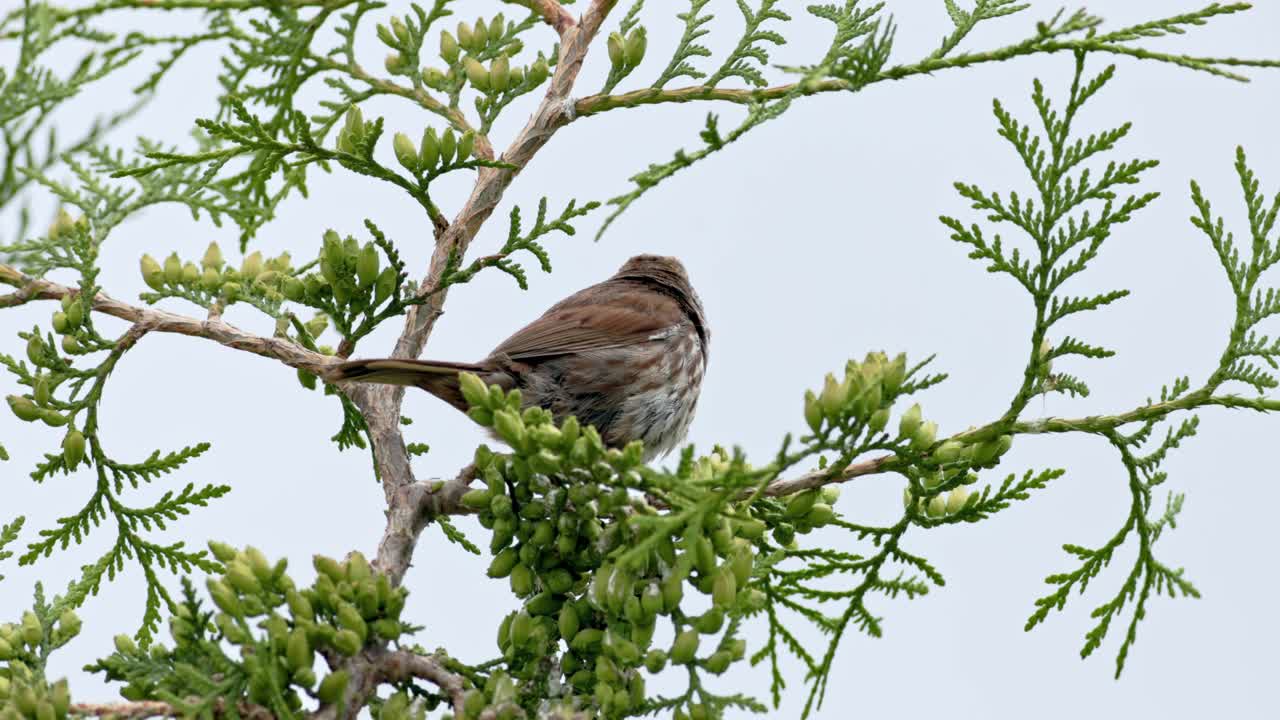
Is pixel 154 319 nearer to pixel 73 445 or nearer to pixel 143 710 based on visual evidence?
pixel 73 445

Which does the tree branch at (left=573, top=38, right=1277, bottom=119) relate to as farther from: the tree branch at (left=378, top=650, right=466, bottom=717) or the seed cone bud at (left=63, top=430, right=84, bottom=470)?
the seed cone bud at (left=63, top=430, right=84, bottom=470)

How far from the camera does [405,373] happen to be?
3941 mm

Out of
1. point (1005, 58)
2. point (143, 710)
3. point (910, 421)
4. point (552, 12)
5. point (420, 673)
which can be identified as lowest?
point (143, 710)

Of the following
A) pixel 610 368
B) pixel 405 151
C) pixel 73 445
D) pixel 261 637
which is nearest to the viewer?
pixel 261 637

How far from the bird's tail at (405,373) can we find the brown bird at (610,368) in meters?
0.35

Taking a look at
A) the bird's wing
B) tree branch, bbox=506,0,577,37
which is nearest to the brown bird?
the bird's wing

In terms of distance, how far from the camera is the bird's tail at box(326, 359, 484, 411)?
3.87m

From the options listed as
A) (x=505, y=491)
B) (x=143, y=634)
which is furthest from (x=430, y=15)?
(x=143, y=634)

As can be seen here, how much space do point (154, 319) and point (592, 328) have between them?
1464 mm

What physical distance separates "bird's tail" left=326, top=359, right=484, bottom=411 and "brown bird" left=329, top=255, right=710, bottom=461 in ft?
1.14

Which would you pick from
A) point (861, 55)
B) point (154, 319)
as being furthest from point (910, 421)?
point (154, 319)

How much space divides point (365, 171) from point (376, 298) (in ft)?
1.12

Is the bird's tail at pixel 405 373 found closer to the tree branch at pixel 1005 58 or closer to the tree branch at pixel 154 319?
the tree branch at pixel 154 319

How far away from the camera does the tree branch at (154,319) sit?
4.10 metres
